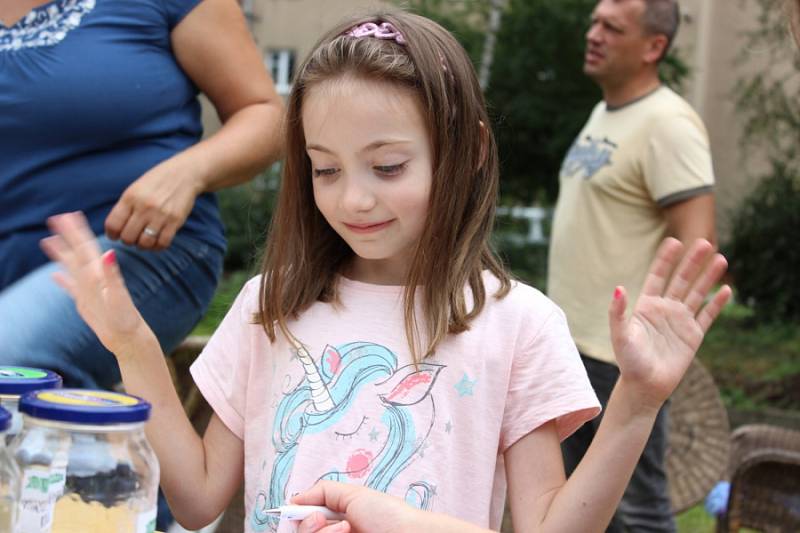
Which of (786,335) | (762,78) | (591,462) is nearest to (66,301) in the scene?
(591,462)

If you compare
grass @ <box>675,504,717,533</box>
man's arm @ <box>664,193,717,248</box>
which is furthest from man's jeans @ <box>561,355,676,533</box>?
grass @ <box>675,504,717,533</box>

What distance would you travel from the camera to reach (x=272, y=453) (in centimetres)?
178

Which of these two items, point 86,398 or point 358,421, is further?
point 358,421

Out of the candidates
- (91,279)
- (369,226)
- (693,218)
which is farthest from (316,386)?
(693,218)

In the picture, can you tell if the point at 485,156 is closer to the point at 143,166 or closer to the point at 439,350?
the point at 439,350

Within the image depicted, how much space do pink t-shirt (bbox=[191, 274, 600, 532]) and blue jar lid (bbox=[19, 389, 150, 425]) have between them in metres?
0.56

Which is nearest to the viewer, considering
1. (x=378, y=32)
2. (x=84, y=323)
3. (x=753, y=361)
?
(x=378, y=32)

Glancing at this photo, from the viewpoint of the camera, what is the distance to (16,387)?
52.5 inches

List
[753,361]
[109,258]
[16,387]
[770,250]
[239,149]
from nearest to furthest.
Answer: [16,387], [109,258], [239,149], [753,361], [770,250]

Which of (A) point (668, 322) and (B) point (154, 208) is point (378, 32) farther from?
(A) point (668, 322)

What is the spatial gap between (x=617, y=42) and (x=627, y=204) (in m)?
0.66

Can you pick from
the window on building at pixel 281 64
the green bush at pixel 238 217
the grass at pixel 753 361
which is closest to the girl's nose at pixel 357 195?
the grass at pixel 753 361

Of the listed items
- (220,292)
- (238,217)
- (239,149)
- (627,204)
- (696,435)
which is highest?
(239,149)

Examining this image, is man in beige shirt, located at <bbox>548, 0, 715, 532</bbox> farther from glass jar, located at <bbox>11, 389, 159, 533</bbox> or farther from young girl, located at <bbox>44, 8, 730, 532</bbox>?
glass jar, located at <bbox>11, 389, 159, 533</bbox>
